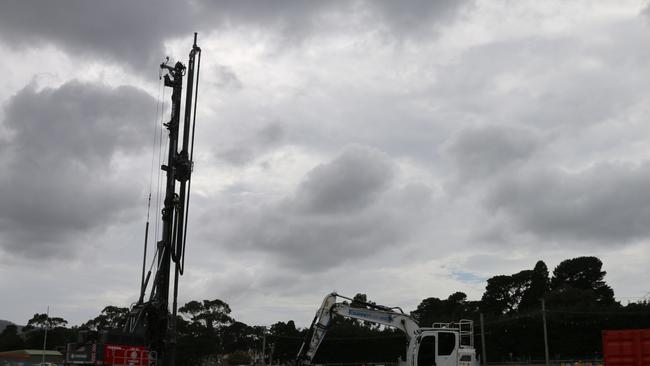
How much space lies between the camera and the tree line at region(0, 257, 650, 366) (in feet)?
265

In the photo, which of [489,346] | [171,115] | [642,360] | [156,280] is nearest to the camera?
[642,360]

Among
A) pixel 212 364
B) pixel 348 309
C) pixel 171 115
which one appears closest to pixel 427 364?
pixel 348 309

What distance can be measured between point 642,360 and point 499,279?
10335 cm

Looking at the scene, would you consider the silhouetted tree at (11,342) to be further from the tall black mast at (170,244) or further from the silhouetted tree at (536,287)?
the tall black mast at (170,244)

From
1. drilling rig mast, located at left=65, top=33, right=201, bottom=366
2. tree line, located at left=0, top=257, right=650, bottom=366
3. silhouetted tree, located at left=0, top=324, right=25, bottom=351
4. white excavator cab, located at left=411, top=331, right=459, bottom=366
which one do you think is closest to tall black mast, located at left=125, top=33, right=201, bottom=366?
drilling rig mast, located at left=65, top=33, right=201, bottom=366

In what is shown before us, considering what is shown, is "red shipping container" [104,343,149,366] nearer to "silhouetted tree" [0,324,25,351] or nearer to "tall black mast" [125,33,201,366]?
"tall black mast" [125,33,201,366]

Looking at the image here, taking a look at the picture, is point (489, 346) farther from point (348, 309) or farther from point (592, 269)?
point (348, 309)

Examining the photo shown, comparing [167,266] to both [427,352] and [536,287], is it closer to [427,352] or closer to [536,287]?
[427,352]

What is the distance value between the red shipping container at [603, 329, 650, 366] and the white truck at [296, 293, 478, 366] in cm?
486

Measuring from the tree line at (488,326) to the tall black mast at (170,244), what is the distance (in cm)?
3063

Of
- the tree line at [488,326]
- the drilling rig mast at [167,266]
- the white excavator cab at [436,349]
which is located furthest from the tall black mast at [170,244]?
the tree line at [488,326]

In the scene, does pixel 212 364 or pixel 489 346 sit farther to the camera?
pixel 212 364

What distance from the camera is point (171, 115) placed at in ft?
96.4

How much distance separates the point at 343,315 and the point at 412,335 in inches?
108
